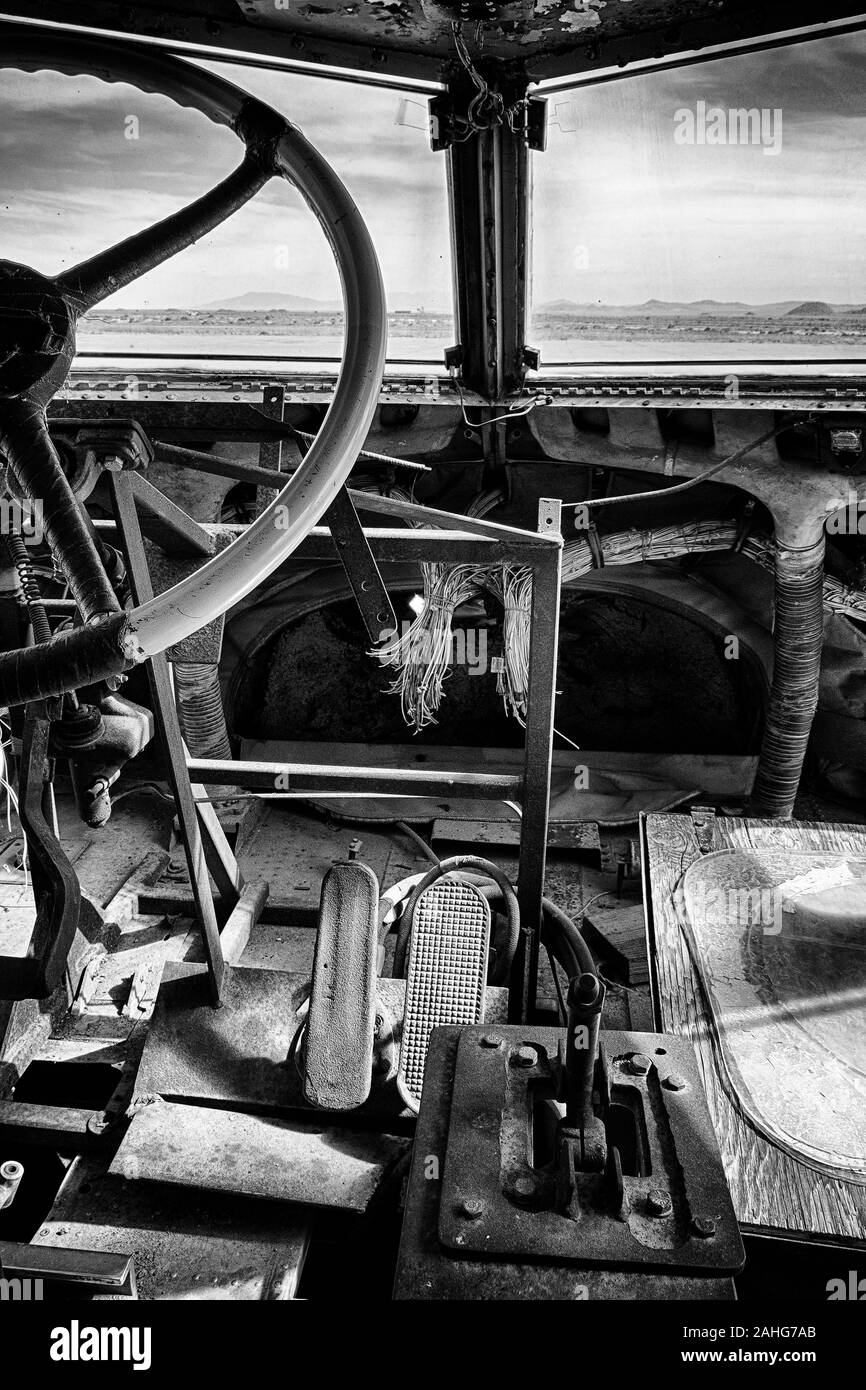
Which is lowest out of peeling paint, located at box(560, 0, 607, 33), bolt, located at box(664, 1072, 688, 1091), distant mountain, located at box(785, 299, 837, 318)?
bolt, located at box(664, 1072, 688, 1091)

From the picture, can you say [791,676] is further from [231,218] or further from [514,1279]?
[514,1279]

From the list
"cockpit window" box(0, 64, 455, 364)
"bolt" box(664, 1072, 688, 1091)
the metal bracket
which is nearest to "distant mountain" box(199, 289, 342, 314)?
"cockpit window" box(0, 64, 455, 364)

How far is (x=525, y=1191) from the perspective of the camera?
1.25m

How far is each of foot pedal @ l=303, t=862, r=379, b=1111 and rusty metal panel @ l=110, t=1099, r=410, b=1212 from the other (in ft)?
0.41

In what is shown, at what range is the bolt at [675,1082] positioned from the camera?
1408 millimetres

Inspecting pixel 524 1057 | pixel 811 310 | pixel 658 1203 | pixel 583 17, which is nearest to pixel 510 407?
pixel 811 310

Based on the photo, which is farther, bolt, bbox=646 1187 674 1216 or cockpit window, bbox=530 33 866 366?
cockpit window, bbox=530 33 866 366

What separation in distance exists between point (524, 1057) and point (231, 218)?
73.3 inches

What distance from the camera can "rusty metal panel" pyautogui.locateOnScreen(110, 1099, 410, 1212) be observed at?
6.08 feet

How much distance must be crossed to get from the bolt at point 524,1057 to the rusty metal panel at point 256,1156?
616mm

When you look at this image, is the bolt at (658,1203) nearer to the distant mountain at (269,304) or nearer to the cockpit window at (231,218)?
the cockpit window at (231,218)

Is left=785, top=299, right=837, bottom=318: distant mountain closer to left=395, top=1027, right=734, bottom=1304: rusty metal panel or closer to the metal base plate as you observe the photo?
the metal base plate

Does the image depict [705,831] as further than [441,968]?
Yes

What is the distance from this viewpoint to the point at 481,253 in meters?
2.22
